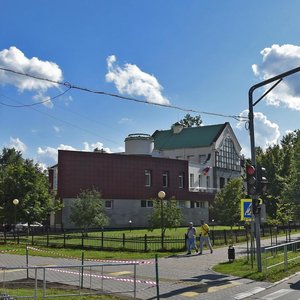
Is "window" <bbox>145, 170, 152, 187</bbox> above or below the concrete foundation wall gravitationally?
above

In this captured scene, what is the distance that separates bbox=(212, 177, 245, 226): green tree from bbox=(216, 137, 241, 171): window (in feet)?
91.2

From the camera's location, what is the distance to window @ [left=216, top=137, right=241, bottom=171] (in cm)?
7294

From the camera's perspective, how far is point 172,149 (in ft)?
250

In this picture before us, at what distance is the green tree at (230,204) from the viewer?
42559 mm

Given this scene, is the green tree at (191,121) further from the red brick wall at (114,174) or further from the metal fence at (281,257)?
the metal fence at (281,257)

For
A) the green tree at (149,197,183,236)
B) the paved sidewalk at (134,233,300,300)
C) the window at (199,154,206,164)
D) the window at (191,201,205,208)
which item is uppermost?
the window at (199,154,206,164)

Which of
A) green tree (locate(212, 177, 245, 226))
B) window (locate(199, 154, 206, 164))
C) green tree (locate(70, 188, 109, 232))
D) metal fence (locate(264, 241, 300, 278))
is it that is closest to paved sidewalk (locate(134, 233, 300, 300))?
metal fence (locate(264, 241, 300, 278))

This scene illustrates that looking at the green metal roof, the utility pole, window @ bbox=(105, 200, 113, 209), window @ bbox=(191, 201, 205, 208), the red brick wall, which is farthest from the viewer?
the green metal roof

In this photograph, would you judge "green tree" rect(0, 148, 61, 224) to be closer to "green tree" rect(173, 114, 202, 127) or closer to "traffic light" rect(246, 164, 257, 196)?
"traffic light" rect(246, 164, 257, 196)

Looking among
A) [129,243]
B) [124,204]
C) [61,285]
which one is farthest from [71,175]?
[61,285]

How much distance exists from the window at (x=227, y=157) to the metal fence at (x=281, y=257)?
52.8 metres

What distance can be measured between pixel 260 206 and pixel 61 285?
7.30m

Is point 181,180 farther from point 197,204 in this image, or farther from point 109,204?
point 109,204

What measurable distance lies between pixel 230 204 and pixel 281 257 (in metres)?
25.2
